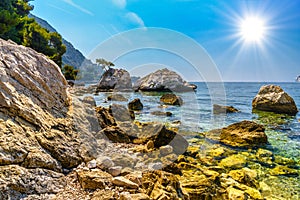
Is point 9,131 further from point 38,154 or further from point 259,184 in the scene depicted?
point 259,184

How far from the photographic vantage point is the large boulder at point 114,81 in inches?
2154

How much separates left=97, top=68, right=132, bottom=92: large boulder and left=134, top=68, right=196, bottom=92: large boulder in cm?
614

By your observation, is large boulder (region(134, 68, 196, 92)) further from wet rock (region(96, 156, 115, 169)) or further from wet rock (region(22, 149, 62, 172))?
wet rock (region(22, 149, 62, 172))

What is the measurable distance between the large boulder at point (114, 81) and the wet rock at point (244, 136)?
43894mm

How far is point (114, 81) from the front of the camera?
189ft

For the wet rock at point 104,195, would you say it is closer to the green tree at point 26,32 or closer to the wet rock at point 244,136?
the wet rock at point 244,136

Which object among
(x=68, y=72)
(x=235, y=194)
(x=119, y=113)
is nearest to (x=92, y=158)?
(x=235, y=194)

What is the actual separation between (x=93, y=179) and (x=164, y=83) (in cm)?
5449

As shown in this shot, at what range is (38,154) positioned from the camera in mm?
4363

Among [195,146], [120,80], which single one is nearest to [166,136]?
[195,146]

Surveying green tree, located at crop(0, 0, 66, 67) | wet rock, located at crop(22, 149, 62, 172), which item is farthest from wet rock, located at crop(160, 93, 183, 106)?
wet rock, located at crop(22, 149, 62, 172)

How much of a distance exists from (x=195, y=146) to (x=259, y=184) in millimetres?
3547

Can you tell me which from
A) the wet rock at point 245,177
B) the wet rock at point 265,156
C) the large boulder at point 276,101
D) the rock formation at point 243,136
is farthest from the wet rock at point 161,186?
the large boulder at point 276,101

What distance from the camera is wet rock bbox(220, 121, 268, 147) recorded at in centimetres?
1035
